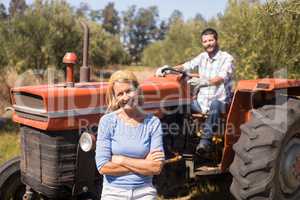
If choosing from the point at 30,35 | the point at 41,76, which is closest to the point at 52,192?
the point at 41,76

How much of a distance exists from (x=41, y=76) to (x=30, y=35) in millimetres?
2171

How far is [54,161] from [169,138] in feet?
4.08

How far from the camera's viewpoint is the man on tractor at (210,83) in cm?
433

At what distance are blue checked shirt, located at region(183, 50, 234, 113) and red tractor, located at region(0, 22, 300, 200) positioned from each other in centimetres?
14

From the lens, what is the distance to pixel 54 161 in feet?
12.6

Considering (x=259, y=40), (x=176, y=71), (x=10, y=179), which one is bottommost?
(x=10, y=179)

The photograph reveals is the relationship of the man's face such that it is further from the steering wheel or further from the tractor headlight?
the tractor headlight

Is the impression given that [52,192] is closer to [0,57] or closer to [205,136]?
[205,136]

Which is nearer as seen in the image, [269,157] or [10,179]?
[269,157]

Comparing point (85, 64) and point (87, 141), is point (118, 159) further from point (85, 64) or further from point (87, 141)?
point (85, 64)

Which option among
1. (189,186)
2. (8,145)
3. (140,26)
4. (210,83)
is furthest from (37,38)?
(140,26)

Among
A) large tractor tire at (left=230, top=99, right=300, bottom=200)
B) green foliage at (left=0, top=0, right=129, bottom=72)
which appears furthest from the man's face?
green foliage at (left=0, top=0, right=129, bottom=72)

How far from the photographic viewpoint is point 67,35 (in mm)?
15633

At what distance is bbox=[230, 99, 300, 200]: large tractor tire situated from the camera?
12.6ft
